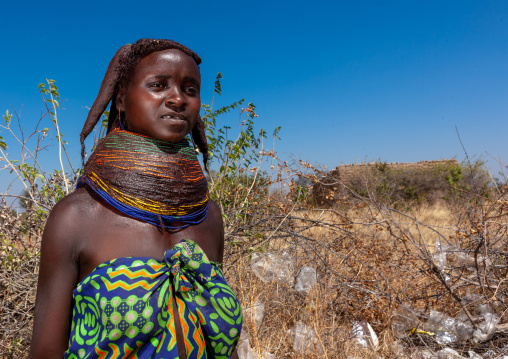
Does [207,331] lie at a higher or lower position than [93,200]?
lower

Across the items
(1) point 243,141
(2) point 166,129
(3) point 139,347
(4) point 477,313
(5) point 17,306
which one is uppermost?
(1) point 243,141

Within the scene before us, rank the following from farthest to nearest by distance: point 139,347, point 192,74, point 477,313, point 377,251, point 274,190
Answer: point 274,190
point 377,251
point 477,313
point 192,74
point 139,347

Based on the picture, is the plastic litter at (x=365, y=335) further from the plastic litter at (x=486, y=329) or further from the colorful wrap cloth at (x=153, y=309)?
the colorful wrap cloth at (x=153, y=309)

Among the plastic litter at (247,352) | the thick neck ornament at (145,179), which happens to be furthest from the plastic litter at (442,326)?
the thick neck ornament at (145,179)

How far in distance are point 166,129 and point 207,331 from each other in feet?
1.96

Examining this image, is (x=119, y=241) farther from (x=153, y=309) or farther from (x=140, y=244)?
(x=153, y=309)

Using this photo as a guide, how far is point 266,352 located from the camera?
9.02 ft

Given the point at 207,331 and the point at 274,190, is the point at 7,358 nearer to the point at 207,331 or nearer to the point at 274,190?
the point at 207,331

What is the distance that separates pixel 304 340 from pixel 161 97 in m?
2.20

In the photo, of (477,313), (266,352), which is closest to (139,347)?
(266,352)

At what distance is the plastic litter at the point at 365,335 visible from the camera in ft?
9.98

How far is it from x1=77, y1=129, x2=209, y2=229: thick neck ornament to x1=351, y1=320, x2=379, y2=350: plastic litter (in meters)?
2.23

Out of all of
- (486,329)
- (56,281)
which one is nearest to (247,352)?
(486,329)

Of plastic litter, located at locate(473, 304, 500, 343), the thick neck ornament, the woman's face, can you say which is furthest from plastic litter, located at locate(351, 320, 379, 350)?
the woman's face
